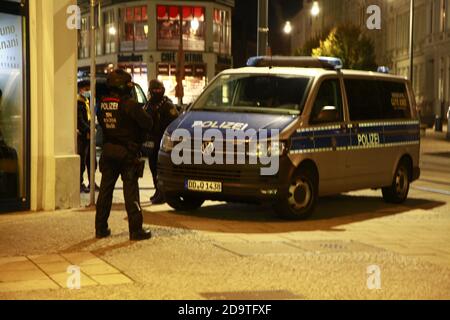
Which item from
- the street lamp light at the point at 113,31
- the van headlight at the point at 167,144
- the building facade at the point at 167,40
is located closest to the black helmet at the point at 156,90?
the van headlight at the point at 167,144

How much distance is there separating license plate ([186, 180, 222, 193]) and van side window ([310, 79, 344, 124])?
151 cm

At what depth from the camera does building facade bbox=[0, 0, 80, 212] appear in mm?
11586

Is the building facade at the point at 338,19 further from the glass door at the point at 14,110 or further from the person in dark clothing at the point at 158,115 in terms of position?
the glass door at the point at 14,110

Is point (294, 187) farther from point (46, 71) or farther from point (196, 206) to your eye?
point (46, 71)

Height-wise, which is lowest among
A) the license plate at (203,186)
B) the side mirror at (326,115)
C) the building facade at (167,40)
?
the license plate at (203,186)

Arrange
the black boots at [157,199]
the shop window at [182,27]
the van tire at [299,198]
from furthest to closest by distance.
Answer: the shop window at [182,27]
the black boots at [157,199]
the van tire at [299,198]

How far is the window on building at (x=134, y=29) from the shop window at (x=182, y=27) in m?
1.08

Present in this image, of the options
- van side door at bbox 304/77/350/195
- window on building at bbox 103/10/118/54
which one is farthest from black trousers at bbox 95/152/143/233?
window on building at bbox 103/10/118/54

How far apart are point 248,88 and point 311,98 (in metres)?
0.90

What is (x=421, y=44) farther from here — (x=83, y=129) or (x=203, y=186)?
(x=203, y=186)

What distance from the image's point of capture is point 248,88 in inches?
486

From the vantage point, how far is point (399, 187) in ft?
45.7

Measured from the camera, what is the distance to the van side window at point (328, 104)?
1191 cm
